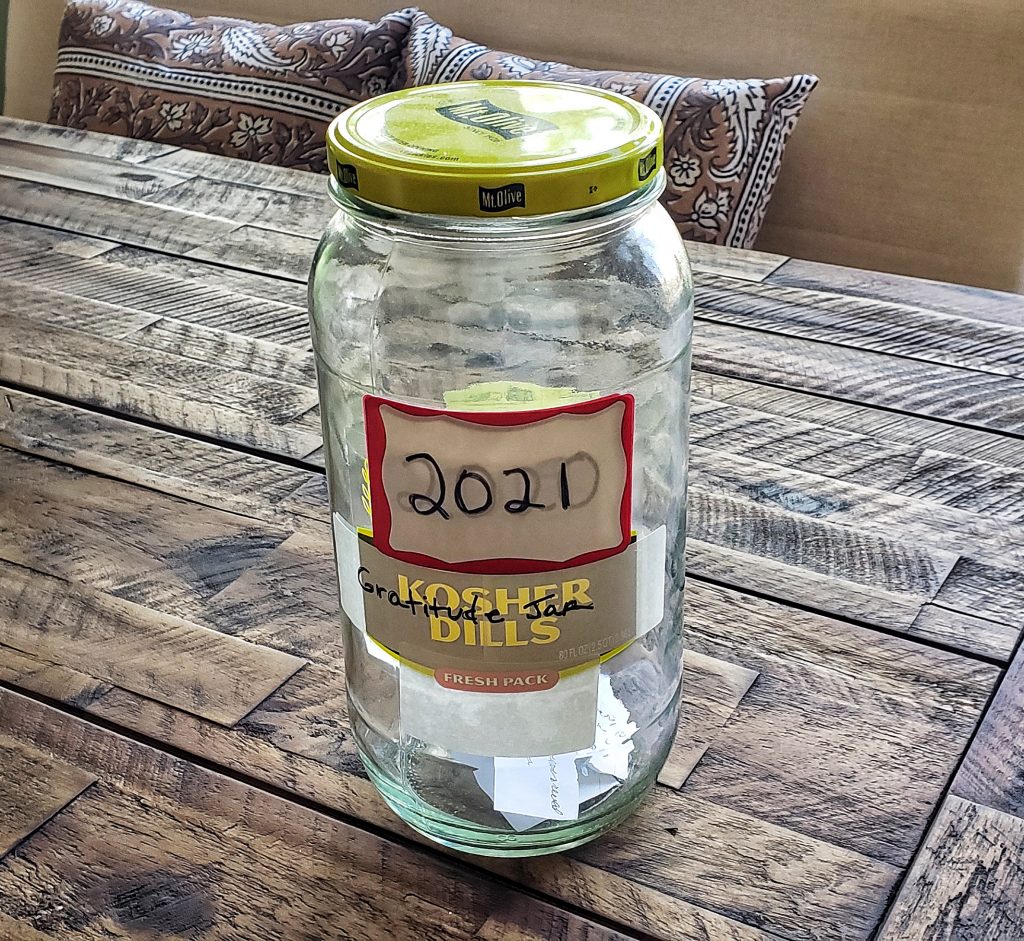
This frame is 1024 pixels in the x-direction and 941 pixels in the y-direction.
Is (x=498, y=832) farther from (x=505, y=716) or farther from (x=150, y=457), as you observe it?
(x=150, y=457)

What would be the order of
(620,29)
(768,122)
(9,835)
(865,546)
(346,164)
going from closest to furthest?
(346,164) → (9,835) → (865,546) → (768,122) → (620,29)

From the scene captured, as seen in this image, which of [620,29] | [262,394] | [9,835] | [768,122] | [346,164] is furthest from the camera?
[620,29]

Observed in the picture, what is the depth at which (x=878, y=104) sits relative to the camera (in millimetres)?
1417

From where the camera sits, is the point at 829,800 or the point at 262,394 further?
the point at 262,394

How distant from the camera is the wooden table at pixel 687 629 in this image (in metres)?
0.45

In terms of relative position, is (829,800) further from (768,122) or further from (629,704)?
(768,122)

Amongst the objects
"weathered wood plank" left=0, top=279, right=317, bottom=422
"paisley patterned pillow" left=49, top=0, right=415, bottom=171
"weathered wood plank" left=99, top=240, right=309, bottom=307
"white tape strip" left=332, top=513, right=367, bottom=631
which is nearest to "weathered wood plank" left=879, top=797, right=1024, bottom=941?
"white tape strip" left=332, top=513, right=367, bottom=631

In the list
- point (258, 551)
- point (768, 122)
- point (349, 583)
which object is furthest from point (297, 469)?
point (768, 122)

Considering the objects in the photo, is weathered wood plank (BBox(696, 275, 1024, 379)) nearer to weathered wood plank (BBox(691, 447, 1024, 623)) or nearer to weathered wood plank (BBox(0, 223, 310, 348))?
weathered wood plank (BBox(691, 447, 1024, 623))

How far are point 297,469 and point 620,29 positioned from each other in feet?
3.41

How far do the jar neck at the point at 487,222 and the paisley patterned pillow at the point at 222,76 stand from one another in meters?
1.30

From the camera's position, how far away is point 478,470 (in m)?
0.39

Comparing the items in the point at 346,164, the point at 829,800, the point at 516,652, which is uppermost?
the point at 346,164

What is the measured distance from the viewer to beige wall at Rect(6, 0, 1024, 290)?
4.44ft
